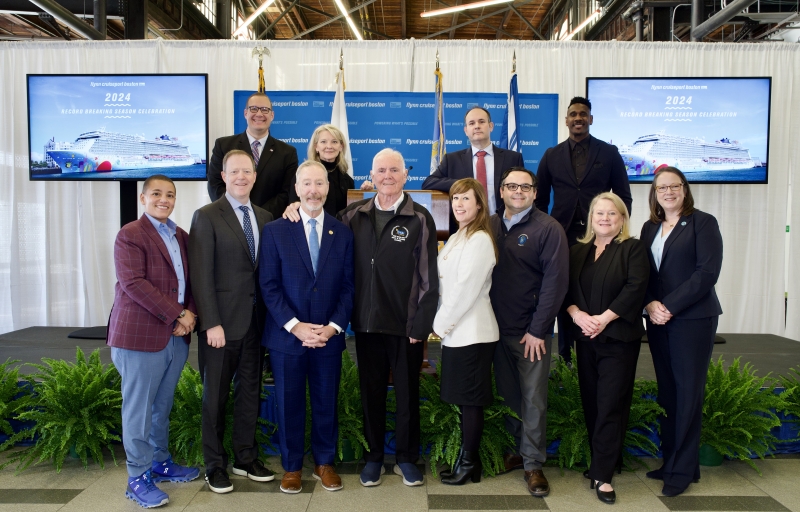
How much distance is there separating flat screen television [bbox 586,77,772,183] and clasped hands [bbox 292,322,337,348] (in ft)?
13.3

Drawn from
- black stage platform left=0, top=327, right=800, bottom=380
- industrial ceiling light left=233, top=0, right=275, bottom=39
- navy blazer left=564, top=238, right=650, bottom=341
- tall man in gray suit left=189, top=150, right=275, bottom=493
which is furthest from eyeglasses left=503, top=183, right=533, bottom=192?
industrial ceiling light left=233, top=0, right=275, bottom=39

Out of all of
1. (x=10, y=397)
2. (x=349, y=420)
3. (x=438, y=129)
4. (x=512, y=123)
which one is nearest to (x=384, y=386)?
(x=349, y=420)

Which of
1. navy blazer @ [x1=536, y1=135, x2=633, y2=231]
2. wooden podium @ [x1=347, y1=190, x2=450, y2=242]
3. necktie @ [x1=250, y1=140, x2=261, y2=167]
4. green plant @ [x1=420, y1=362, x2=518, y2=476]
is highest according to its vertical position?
necktie @ [x1=250, y1=140, x2=261, y2=167]

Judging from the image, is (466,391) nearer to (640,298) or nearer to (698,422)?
(640,298)

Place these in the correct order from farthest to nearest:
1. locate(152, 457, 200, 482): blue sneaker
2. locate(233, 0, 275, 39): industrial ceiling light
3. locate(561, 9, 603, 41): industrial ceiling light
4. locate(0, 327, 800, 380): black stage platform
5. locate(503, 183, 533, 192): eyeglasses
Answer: locate(561, 9, 603, 41): industrial ceiling light < locate(233, 0, 275, 39): industrial ceiling light < locate(0, 327, 800, 380): black stage platform < locate(152, 457, 200, 482): blue sneaker < locate(503, 183, 533, 192): eyeglasses

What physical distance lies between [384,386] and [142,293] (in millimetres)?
1182

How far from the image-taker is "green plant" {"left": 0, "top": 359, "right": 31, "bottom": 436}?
3.14m

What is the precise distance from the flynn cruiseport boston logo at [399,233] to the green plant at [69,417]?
166cm

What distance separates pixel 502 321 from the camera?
2.90 m

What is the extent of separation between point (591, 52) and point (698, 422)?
4.56 metres

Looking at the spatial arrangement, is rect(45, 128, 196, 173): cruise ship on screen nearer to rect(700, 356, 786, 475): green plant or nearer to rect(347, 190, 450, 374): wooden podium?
rect(347, 190, 450, 374): wooden podium

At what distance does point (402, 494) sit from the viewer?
283 cm

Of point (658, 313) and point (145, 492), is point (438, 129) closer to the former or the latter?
point (658, 313)

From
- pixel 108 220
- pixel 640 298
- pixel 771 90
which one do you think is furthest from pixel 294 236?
pixel 771 90
